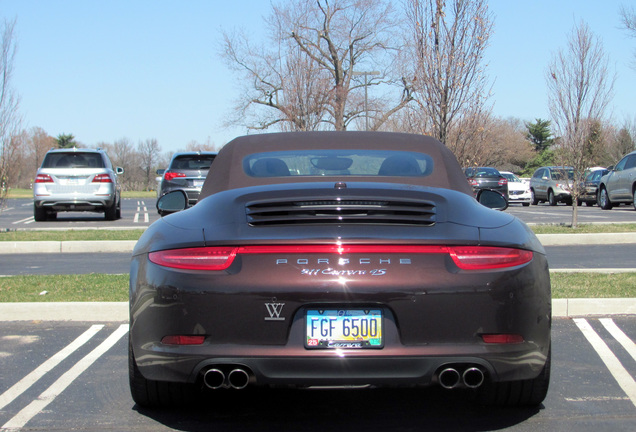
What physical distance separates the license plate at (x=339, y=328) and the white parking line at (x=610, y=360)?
188 cm

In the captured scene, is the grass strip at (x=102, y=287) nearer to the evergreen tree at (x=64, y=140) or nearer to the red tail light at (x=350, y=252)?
the red tail light at (x=350, y=252)

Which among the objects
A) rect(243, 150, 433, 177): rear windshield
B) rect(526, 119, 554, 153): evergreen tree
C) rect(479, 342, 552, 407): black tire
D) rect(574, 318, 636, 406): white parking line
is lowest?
rect(574, 318, 636, 406): white parking line

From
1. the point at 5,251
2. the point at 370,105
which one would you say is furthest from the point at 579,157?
the point at 370,105

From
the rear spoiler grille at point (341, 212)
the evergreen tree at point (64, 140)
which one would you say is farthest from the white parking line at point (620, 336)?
the evergreen tree at point (64, 140)

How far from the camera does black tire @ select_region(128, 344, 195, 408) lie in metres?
3.87

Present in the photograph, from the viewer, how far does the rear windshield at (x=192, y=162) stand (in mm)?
17016

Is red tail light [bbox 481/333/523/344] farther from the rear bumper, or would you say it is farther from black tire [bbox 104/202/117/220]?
black tire [bbox 104/202/117/220]

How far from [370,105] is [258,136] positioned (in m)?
39.5

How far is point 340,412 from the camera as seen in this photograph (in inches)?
163

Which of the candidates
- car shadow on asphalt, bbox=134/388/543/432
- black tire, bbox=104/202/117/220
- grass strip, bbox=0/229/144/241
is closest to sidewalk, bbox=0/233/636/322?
car shadow on asphalt, bbox=134/388/543/432

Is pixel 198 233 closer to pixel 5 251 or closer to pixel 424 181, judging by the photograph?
pixel 424 181

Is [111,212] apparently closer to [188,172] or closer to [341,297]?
[188,172]

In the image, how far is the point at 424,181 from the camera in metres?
4.25

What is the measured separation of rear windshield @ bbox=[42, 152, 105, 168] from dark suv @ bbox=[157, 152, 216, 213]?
3091mm
